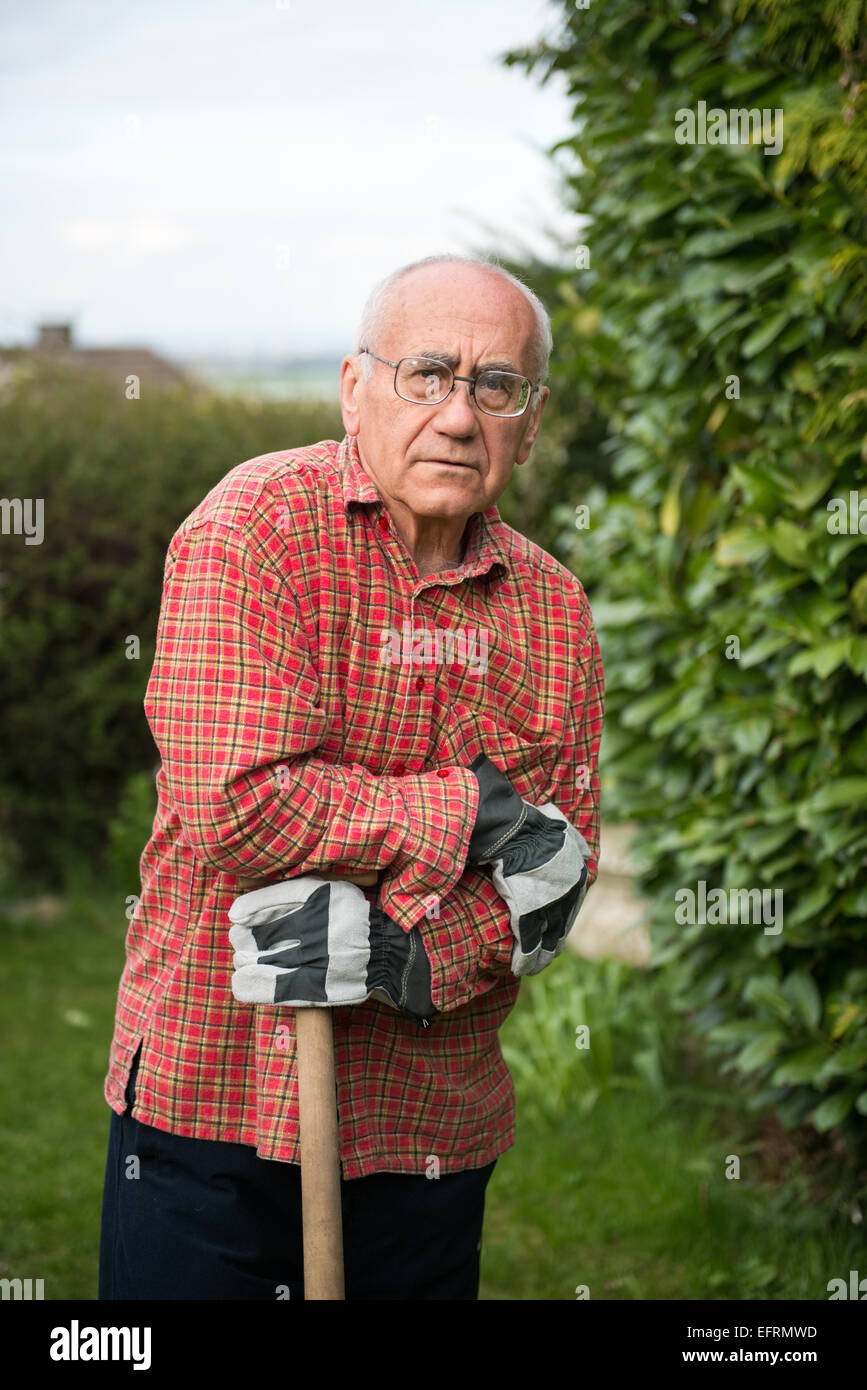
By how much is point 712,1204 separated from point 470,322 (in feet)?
8.68

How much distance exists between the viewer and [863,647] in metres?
2.80

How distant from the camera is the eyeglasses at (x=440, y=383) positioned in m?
1.84

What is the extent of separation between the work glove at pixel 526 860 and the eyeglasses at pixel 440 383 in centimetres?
52

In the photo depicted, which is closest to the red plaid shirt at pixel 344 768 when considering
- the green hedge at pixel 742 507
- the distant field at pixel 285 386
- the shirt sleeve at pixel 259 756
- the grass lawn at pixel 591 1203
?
the shirt sleeve at pixel 259 756

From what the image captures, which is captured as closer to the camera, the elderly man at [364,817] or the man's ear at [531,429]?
the elderly man at [364,817]

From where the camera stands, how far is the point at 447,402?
184 centimetres

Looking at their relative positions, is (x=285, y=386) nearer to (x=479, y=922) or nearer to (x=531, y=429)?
(x=531, y=429)

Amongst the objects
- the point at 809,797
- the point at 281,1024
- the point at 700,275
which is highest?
the point at 700,275

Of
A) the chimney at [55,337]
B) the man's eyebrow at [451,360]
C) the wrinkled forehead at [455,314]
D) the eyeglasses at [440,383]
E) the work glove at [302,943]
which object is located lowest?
the work glove at [302,943]

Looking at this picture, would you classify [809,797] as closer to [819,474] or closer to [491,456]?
[819,474]

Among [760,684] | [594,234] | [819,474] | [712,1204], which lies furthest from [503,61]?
[712,1204]

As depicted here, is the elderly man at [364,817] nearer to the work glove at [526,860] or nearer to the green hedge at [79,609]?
the work glove at [526,860]

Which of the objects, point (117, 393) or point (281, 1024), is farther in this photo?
point (117, 393)

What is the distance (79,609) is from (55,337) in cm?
320
